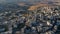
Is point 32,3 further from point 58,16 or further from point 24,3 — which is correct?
point 58,16

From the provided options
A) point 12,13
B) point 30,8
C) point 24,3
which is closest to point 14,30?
point 12,13

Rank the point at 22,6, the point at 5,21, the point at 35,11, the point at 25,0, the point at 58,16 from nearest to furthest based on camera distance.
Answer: the point at 5,21
the point at 58,16
the point at 35,11
the point at 22,6
the point at 25,0

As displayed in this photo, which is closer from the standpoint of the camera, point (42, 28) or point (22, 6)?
point (42, 28)

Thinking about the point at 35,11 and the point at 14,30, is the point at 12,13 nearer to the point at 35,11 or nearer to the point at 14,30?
the point at 35,11

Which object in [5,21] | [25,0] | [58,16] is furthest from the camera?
[25,0]

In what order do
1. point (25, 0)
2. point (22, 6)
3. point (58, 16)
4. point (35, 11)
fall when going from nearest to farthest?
point (58, 16)
point (35, 11)
point (22, 6)
point (25, 0)

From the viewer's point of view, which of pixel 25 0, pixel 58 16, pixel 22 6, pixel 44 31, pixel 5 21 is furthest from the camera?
pixel 25 0

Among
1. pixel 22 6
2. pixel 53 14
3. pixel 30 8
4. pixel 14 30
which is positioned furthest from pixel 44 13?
pixel 14 30

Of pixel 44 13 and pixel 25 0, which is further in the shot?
pixel 25 0
